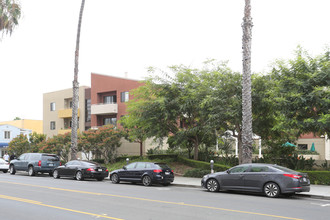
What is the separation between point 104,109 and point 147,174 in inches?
954

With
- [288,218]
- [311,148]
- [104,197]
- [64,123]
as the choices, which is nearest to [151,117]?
[104,197]

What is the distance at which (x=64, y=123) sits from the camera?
49562 millimetres

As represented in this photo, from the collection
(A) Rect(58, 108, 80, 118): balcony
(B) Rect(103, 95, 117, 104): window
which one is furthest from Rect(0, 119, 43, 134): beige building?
(B) Rect(103, 95, 117, 104): window

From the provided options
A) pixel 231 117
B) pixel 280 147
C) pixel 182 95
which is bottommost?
pixel 280 147

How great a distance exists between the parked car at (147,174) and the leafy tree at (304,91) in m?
6.91

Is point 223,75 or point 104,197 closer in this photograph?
point 104,197

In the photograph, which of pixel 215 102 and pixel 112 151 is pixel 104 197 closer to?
pixel 215 102

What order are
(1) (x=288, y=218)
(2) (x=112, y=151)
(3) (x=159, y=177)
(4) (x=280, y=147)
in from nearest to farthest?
(1) (x=288, y=218) → (3) (x=159, y=177) → (4) (x=280, y=147) → (2) (x=112, y=151)

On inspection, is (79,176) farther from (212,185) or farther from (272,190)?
(272,190)

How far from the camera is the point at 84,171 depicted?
2130cm

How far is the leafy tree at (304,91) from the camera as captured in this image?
17.8 meters

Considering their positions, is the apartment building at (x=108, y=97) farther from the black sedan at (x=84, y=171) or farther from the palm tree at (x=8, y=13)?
the black sedan at (x=84, y=171)

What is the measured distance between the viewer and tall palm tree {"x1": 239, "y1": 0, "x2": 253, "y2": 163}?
18.1 m

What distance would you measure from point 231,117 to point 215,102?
139 cm
